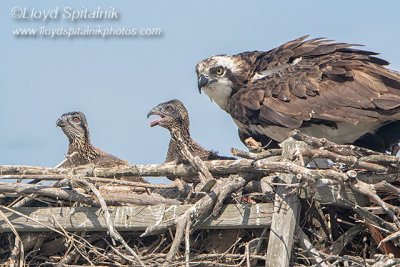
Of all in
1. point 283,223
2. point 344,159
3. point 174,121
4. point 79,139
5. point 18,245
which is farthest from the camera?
point 79,139

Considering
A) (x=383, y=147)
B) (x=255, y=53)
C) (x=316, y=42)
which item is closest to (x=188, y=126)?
(x=255, y=53)

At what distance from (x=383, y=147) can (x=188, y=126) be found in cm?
251

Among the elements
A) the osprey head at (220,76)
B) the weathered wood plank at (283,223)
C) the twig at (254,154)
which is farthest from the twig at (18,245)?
the osprey head at (220,76)

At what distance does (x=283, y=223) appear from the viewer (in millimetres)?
5254

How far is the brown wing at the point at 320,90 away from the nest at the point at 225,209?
2.81 feet

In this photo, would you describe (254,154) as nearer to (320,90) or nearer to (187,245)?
(187,245)

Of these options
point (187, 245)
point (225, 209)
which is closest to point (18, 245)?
point (187, 245)

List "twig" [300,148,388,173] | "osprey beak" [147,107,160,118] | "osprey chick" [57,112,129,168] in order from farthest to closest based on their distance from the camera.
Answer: "osprey chick" [57,112,129,168] → "osprey beak" [147,107,160,118] → "twig" [300,148,388,173]

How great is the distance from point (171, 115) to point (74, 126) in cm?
170

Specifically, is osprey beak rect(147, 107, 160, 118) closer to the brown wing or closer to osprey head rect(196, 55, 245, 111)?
osprey head rect(196, 55, 245, 111)

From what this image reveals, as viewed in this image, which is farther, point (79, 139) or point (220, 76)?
point (79, 139)

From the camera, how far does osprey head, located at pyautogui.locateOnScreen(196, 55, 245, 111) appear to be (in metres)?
7.38

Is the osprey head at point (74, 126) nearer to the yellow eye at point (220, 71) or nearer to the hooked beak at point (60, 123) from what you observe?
the hooked beak at point (60, 123)

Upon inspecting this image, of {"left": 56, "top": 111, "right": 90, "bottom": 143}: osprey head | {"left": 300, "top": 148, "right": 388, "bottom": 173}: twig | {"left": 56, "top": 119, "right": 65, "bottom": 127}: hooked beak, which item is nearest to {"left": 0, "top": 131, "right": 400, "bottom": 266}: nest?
{"left": 300, "top": 148, "right": 388, "bottom": 173}: twig
